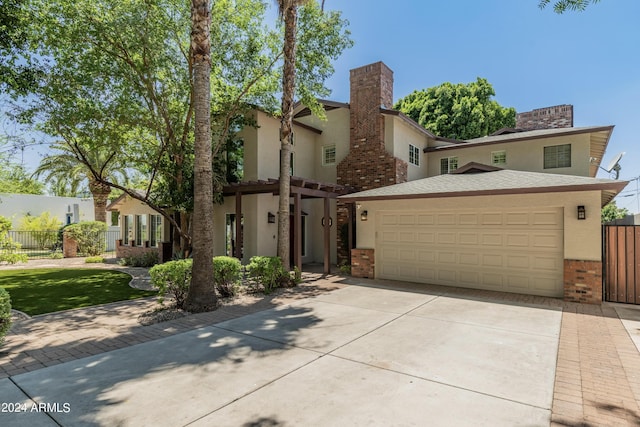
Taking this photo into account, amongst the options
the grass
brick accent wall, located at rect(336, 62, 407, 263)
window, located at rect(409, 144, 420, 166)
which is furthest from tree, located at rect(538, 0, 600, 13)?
window, located at rect(409, 144, 420, 166)

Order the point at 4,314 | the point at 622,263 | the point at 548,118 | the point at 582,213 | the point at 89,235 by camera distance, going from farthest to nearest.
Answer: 1. the point at 89,235
2. the point at 548,118
3. the point at 622,263
4. the point at 582,213
5. the point at 4,314

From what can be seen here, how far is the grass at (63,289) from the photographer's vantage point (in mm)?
7812

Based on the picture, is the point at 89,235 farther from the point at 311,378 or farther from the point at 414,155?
the point at 311,378

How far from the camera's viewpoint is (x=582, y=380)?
391 centimetres

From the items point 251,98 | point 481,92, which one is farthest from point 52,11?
point 481,92

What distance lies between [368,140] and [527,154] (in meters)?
7.05

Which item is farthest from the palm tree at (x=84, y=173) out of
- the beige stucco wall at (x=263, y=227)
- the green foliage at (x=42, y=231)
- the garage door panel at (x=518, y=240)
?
the garage door panel at (x=518, y=240)

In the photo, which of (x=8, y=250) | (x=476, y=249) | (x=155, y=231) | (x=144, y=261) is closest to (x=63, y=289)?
(x=8, y=250)

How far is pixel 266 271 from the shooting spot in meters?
9.05

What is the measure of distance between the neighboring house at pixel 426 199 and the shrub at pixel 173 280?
14.0ft

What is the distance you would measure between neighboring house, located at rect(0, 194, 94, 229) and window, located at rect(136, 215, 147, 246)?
44.1 feet

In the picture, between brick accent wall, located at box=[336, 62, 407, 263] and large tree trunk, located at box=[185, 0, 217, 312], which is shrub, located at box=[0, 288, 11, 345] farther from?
brick accent wall, located at box=[336, 62, 407, 263]

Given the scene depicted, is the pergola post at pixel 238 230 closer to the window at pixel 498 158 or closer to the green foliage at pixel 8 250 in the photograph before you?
the green foliage at pixel 8 250

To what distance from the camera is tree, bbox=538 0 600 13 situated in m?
4.01
